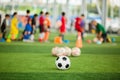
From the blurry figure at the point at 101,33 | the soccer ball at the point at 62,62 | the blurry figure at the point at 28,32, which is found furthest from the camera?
the blurry figure at the point at 28,32

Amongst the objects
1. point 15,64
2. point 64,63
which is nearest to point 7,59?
point 15,64

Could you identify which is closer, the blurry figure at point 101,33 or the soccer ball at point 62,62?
the soccer ball at point 62,62

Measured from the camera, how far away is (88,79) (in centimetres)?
1091

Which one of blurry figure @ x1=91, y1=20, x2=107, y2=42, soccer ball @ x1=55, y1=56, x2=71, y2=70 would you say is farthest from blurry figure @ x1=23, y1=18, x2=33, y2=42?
soccer ball @ x1=55, y1=56, x2=71, y2=70

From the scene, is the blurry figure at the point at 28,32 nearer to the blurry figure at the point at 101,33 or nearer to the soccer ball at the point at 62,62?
the blurry figure at the point at 101,33

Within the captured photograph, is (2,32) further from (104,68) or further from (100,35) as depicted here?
(104,68)

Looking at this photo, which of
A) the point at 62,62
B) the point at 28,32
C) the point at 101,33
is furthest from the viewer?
the point at 101,33

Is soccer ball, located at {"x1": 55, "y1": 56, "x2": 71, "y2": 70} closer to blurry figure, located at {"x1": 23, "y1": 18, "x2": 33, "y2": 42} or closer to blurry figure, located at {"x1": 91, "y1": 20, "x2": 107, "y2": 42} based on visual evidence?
blurry figure, located at {"x1": 91, "y1": 20, "x2": 107, "y2": 42}

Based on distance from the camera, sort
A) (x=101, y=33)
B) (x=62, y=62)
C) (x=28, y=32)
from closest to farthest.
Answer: (x=62, y=62)
(x=28, y=32)
(x=101, y=33)

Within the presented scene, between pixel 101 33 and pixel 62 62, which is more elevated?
pixel 62 62

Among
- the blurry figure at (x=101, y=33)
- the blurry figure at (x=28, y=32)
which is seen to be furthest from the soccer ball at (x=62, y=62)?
the blurry figure at (x=28, y=32)

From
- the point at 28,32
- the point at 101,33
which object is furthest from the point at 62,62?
the point at 101,33

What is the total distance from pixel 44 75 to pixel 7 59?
448 cm

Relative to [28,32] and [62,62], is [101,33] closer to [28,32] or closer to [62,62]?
[28,32]
